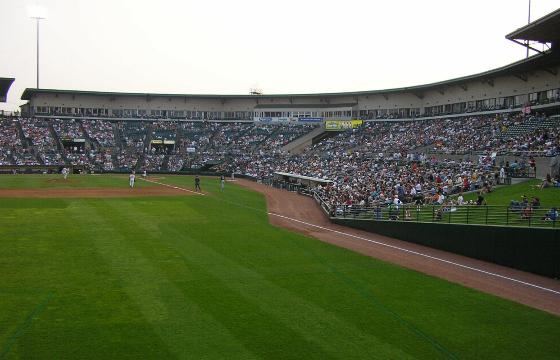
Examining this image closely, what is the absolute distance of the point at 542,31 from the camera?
28.4 metres

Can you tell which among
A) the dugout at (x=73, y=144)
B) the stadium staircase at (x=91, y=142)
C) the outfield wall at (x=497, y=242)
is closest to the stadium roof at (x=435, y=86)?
the stadium staircase at (x=91, y=142)

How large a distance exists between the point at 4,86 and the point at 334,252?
6676 centimetres

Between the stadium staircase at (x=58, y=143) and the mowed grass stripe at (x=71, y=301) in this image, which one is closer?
the mowed grass stripe at (x=71, y=301)

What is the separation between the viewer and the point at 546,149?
1206 inches

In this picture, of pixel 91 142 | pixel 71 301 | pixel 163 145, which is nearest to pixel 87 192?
pixel 71 301

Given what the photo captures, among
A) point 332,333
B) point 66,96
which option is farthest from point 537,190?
point 66,96

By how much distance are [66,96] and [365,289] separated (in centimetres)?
7784

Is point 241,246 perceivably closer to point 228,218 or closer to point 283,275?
point 283,275

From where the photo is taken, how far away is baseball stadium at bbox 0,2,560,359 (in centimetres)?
1077

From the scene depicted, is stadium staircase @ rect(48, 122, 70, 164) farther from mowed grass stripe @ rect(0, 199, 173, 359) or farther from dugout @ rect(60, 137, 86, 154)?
mowed grass stripe @ rect(0, 199, 173, 359)

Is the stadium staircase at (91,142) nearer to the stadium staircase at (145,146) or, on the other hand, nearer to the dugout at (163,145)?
the stadium staircase at (145,146)

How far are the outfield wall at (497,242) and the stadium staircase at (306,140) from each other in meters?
49.0

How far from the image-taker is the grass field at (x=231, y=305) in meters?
10.2

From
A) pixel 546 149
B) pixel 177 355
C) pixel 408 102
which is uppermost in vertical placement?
pixel 408 102
